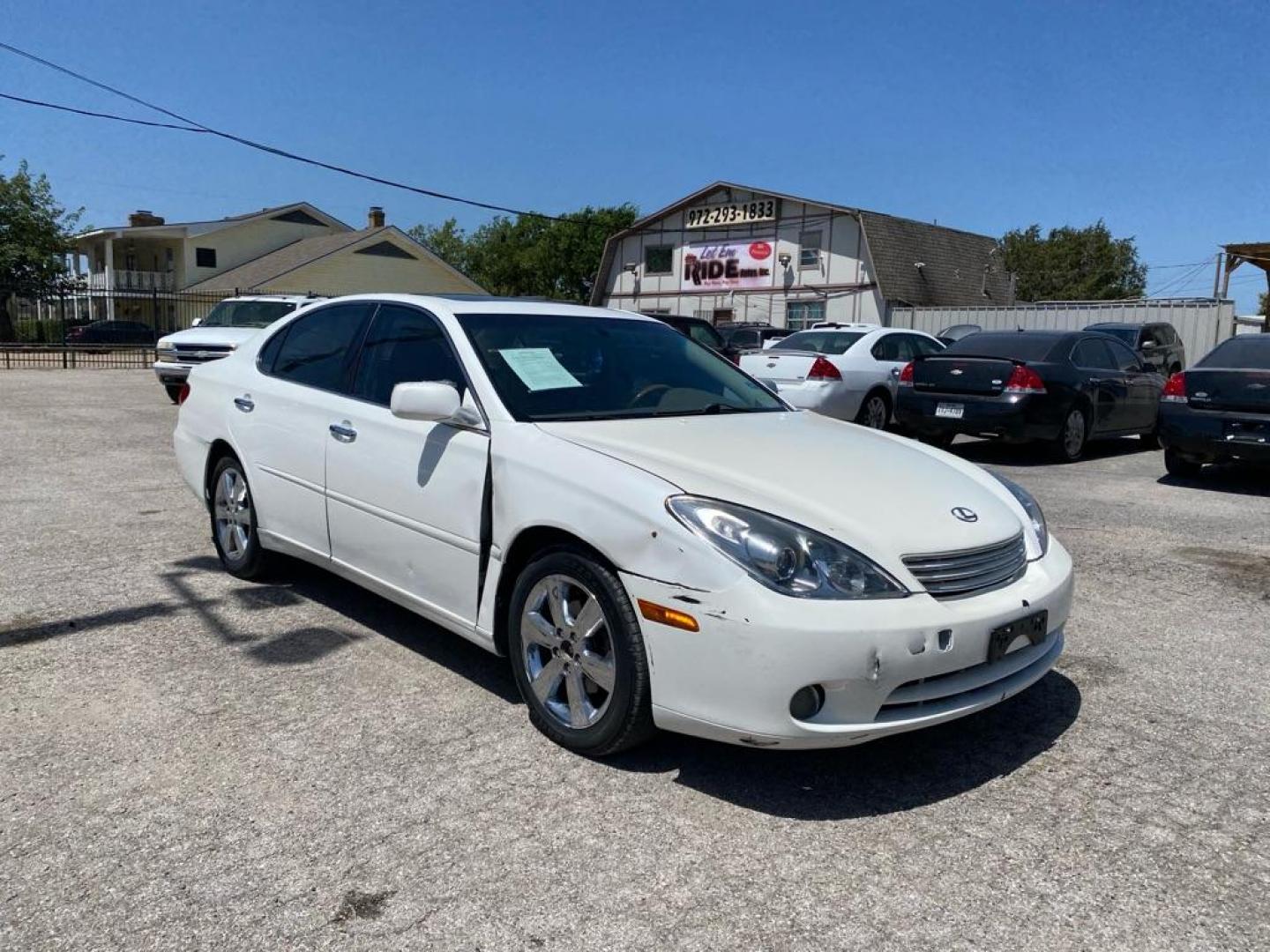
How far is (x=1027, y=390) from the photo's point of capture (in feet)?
33.6

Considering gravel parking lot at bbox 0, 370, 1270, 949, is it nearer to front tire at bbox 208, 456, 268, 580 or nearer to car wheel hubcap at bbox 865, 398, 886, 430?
front tire at bbox 208, 456, 268, 580

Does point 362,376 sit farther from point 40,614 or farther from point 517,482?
point 40,614

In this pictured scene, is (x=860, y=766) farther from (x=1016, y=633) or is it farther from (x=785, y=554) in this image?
(x=785, y=554)

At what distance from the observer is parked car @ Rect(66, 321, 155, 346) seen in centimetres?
3303

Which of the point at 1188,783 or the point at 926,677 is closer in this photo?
the point at 926,677

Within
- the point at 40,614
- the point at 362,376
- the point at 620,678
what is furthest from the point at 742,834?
the point at 40,614

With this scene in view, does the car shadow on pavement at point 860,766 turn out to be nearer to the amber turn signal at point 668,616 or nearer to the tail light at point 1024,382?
the amber turn signal at point 668,616

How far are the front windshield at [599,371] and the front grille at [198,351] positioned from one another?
12.2 m

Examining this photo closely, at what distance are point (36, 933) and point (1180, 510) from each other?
810 centimetres

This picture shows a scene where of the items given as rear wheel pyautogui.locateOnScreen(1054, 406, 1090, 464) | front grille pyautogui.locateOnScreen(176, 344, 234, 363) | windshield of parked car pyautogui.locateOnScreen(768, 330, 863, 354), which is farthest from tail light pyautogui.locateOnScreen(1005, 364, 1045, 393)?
front grille pyautogui.locateOnScreen(176, 344, 234, 363)

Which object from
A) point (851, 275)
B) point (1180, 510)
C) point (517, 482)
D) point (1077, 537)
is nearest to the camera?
point (517, 482)

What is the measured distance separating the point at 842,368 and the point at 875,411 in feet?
2.82

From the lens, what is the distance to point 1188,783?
3270 mm

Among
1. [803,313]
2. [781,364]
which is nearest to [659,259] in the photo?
[803,313]
